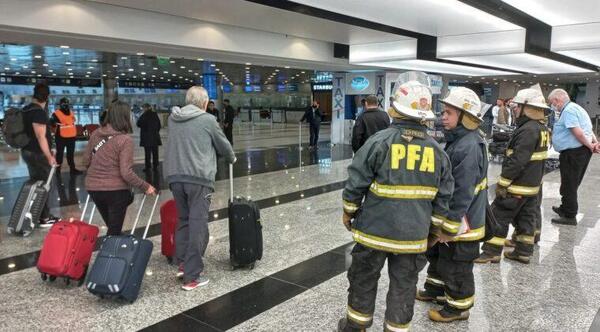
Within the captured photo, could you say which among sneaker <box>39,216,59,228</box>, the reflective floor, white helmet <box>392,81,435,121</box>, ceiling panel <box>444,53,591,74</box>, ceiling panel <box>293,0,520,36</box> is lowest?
the reflective floor

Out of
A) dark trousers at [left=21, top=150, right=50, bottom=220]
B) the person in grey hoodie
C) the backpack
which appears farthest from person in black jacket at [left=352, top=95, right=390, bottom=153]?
the backpack

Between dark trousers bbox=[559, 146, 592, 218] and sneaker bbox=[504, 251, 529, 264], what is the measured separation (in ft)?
6.19

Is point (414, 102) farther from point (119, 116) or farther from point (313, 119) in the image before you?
point (313, 119)

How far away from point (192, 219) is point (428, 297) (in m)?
1.96

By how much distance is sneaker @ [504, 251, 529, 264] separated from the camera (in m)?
4.19

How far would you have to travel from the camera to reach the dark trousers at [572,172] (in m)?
5.43

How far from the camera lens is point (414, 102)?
7.66 feet

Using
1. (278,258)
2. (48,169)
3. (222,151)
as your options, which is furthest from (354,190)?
(48,169)

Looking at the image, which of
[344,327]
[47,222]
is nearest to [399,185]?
[344,327]

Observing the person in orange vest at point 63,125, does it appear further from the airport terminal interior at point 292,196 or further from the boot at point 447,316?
the boot at point 447,316

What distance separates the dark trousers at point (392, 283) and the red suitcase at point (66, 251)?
2292mm

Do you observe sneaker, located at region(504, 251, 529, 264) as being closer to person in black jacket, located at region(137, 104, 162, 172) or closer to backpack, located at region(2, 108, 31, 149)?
backpack, located at region(2, 108, 31, 149)

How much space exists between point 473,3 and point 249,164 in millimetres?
6475

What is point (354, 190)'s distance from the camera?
239 centimetres
